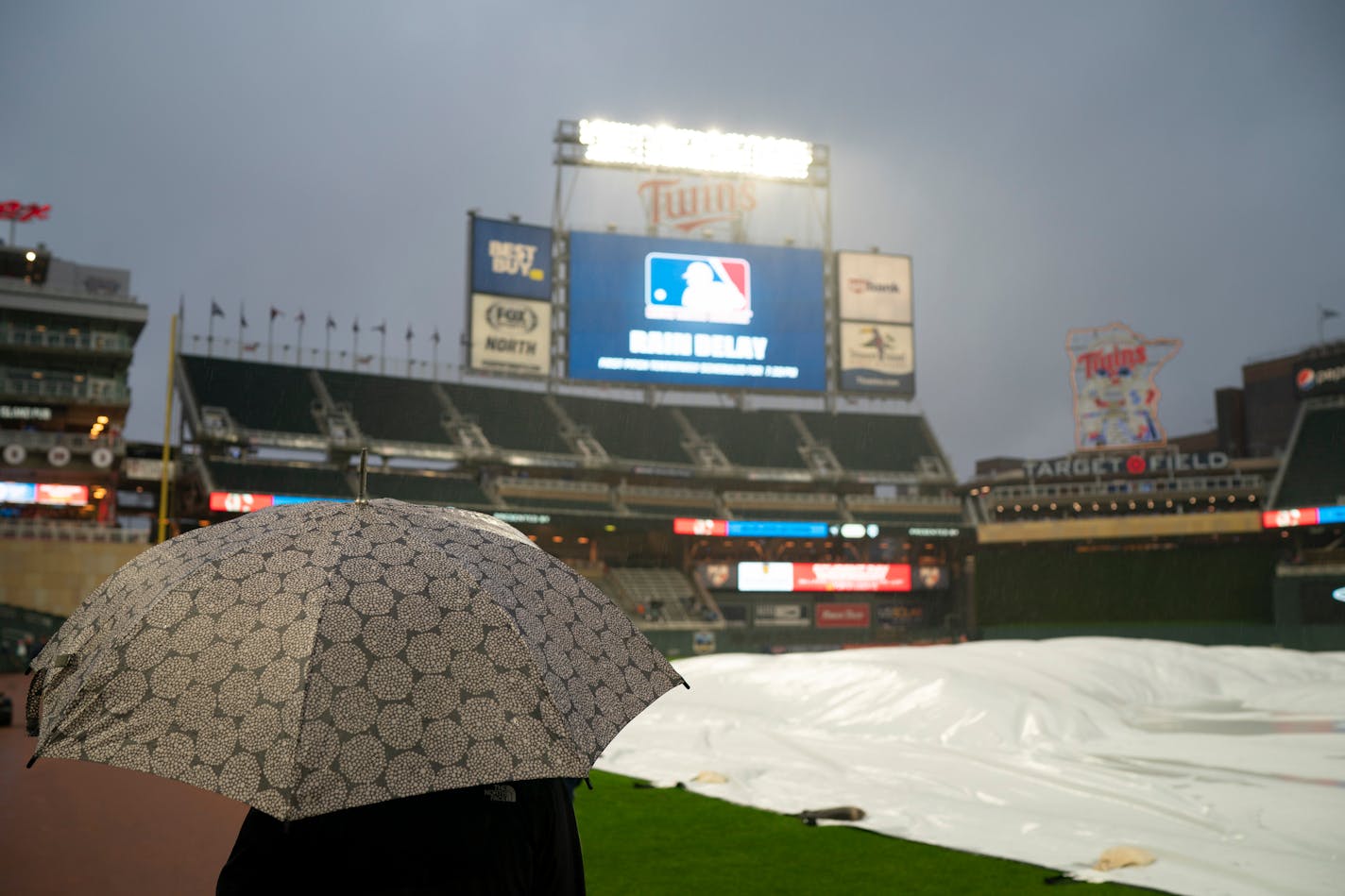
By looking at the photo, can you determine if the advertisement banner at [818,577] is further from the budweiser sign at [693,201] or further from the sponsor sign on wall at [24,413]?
the sponsor sign on wall at [24,413]

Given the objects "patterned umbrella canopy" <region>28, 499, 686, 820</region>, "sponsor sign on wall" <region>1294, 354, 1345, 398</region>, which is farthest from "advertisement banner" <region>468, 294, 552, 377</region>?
"patterned umbrella canopy" <region>28, 499, 686, 820</region>

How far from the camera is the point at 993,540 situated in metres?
40.5

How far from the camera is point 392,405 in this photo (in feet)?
132

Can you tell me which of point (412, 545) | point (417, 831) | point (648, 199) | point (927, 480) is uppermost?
point (648, 199)

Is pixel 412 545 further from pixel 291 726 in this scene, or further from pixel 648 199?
pixel 648 199

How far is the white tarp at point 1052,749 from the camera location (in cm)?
612

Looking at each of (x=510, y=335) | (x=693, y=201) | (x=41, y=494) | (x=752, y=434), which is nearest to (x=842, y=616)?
(x=752, y=434)

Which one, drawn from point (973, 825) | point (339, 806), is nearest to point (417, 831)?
point (339, 806)

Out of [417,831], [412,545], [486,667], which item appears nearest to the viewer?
[417,831]

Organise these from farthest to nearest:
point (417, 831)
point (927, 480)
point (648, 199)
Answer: point (927, 480)
point (648, 199)
point (417, 831)

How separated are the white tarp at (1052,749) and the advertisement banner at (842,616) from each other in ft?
85.4

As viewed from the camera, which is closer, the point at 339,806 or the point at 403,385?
the point at 339,806

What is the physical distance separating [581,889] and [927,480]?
42.8 metres

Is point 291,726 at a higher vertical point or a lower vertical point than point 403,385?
lower
